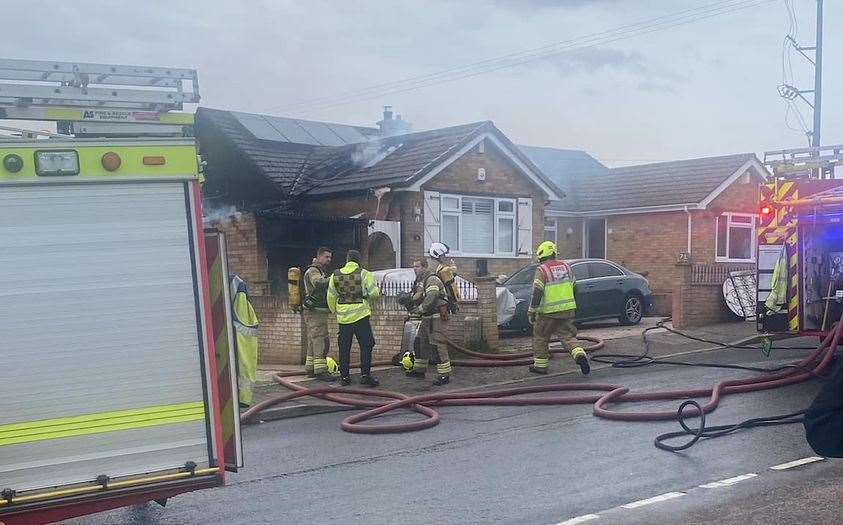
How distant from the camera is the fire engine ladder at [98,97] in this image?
426cm

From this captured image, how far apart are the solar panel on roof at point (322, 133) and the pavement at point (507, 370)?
933 centimetres

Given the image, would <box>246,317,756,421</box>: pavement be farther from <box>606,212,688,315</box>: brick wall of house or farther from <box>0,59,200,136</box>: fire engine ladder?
<box>606,212,688,315</box>: brick wall of house

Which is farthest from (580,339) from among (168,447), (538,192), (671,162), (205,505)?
(671,162)

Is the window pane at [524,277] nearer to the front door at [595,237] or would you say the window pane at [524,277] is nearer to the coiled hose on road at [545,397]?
the coiled hose on road at [545,397]

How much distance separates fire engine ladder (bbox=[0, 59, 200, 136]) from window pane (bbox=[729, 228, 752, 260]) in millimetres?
20971

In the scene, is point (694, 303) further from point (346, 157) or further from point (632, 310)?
point (346, 157)

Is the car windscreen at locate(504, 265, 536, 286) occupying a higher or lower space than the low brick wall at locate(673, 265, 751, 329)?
higher

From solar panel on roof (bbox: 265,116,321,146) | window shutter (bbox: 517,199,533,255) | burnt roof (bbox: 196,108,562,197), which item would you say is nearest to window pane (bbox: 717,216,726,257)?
burnt roof (bbox: 196,108,562,197)

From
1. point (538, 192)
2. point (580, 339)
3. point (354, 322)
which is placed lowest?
point (580, 339)

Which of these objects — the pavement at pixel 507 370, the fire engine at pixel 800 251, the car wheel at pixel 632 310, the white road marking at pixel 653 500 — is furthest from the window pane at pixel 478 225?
the white road marking at pixel 653 500

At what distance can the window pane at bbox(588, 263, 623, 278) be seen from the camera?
16.2 metres

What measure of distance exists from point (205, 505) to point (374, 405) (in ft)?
11.9

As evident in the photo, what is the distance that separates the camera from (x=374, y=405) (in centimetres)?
930

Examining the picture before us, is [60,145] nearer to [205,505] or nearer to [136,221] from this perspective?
[136,221]
